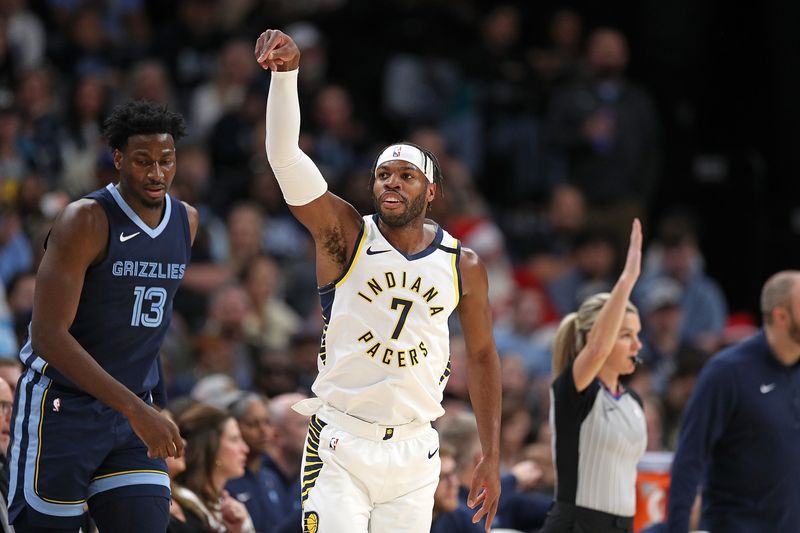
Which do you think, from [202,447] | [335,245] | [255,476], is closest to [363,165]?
[255,476]

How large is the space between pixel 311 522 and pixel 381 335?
0.83 metres

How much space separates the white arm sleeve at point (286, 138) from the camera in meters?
5.56

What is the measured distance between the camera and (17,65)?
12.7 m

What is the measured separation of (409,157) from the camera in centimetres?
588

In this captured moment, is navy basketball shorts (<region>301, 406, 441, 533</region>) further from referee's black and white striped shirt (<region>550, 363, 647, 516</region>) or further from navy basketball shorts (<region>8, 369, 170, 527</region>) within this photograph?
referee's black and white striped shirt (<region>550, 363, 647, 516</region>)

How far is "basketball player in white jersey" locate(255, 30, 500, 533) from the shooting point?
561cm

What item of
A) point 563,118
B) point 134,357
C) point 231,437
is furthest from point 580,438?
point 563,118

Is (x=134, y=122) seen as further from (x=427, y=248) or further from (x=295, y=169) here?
(x=427, y=248)

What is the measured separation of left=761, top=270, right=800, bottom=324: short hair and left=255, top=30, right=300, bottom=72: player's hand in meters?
3.29

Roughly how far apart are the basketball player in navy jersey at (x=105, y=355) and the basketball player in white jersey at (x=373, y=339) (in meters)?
0.57

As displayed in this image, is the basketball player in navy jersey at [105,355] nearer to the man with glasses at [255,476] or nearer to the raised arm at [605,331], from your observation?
the raised arm at [605,331]

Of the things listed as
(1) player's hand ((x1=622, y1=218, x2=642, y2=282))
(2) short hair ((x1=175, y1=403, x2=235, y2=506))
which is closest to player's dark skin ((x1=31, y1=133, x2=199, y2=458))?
(2) short hair ((x1=175, y1=403, x2=235, y2=506))

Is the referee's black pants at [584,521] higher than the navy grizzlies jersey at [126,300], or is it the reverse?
the navy grizzlies jersey at [126,300]

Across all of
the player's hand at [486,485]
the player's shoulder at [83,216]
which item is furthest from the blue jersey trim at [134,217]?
the player's hand at [486,485]
